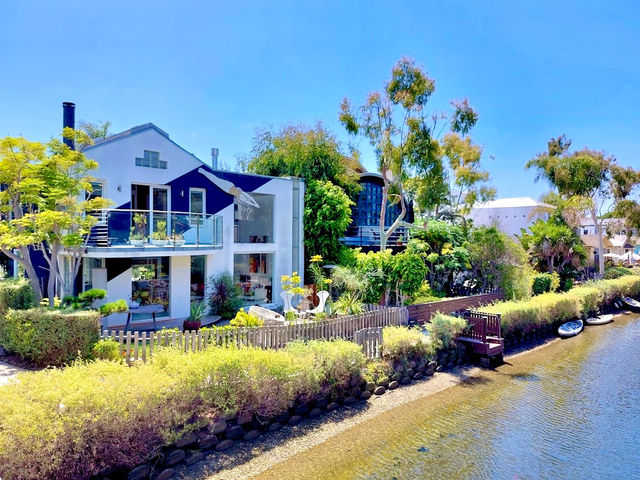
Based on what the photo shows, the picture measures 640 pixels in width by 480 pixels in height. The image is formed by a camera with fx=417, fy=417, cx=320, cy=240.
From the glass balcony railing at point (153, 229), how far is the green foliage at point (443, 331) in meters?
9.04

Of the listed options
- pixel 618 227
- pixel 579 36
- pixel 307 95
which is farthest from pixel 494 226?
pixel 618 227

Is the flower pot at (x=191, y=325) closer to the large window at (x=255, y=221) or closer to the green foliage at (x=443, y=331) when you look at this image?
the large window at (x=255, y=221)

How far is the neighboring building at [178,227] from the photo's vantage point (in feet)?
→ 49.0

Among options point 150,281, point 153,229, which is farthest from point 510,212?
point 153,229

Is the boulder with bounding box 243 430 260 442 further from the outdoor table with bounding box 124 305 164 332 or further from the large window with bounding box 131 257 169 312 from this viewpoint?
the large window with bounding box 131 257 169 312

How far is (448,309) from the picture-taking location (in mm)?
18156

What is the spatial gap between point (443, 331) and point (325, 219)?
930 cm

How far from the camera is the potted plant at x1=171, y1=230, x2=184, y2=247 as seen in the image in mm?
15344

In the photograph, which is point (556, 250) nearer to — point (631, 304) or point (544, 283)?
point (544, 283)

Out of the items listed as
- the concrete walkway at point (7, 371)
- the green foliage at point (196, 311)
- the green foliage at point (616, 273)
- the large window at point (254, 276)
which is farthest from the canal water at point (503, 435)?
the green foliage at point (616, 273)

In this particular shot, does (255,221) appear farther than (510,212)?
No

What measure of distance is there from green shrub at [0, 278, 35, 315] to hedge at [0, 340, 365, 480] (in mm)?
6355

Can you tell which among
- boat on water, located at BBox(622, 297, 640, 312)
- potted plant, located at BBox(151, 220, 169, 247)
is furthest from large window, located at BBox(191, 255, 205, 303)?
boat on water, located at BBox(622, 297, 640, 312)

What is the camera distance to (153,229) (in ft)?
49.0
